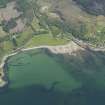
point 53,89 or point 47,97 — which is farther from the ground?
point 47,97

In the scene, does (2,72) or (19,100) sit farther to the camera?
(2,72)

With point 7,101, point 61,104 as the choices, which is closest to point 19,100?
point 7,101

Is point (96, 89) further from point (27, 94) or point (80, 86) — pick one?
point (27, 94)

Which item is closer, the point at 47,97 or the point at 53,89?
the point at 47,97

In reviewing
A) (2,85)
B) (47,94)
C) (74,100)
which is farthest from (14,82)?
(74,100)

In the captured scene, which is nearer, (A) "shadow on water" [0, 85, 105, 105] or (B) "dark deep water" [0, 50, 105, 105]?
(A) "shadow on water" [0, 85, 105, 105]

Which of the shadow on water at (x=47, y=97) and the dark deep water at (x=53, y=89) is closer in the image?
the shadow on water at (x=47, y=97)

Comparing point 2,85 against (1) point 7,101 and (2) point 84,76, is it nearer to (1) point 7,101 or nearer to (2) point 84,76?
(1) point 7,101
